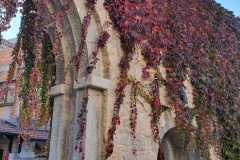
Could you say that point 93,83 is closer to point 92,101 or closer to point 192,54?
point 92,101

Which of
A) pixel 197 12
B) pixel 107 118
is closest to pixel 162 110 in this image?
pixel 107 118

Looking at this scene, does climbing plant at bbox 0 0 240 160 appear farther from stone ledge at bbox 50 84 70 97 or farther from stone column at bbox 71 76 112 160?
stone ledge at bbox 50 84 70 97

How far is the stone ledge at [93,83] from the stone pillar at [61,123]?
0.75 feet

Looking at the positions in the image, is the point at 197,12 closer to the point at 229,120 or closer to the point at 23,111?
the point at 229,120

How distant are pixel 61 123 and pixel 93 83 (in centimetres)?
61

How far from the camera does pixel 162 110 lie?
205 inches

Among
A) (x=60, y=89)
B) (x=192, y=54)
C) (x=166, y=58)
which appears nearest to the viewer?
(x=60, y=89)

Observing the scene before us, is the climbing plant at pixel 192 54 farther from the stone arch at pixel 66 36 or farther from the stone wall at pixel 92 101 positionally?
the stone arch at pixel 66 36

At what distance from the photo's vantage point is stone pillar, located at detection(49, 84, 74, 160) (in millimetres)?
4312

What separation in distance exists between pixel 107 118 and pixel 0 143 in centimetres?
888

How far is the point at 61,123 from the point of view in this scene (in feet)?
14.4

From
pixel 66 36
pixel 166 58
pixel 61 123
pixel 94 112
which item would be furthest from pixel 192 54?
pixel 61 123

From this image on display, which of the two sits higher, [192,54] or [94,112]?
[192,54]

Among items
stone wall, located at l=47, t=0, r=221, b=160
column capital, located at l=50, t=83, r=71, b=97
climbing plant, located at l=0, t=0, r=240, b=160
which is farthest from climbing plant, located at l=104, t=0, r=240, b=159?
column capital, located at l=50, t=83, r=71, b=97
